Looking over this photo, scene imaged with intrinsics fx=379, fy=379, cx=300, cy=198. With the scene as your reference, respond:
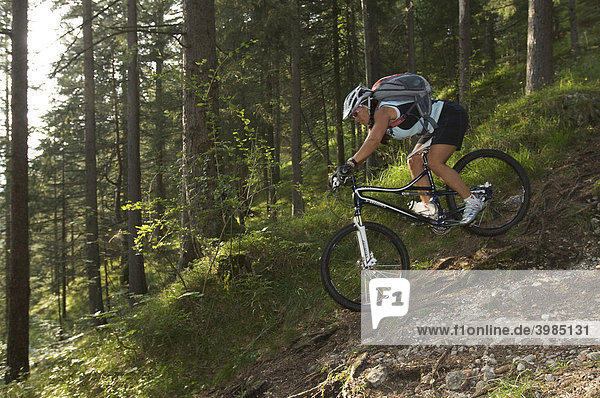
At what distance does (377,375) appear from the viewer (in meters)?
2.93

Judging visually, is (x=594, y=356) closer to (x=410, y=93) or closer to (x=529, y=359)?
(x=529, y=359)

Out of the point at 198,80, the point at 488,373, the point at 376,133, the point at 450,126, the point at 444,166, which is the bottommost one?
the point at 488,373

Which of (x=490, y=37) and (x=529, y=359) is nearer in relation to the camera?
(x=529, y=359)

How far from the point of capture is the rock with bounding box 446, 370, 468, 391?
2.59 m

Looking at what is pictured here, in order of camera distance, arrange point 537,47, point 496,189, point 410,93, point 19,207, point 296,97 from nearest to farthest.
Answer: point 410,93
point 496,189
point 19,207
point 537,47
point 296,97

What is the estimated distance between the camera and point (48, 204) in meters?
22.7

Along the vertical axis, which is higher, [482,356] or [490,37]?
[490,37]

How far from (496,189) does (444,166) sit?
1.48 m

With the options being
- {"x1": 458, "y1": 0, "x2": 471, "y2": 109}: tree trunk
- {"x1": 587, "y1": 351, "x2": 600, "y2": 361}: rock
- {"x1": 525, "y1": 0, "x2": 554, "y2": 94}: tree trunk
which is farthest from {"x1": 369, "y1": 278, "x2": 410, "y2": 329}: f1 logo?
{"x1": 458, "y1": 0, "x2": 471, "y2": 109}: tree trunk

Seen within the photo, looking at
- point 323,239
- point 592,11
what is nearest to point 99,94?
point 323,239

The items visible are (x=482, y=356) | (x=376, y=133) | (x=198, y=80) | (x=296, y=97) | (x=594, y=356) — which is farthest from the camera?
(x=296, y=97)

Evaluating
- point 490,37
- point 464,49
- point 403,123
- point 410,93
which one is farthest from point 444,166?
point 490,37

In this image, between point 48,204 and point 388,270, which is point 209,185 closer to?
point 388,270

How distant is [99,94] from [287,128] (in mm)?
9936
